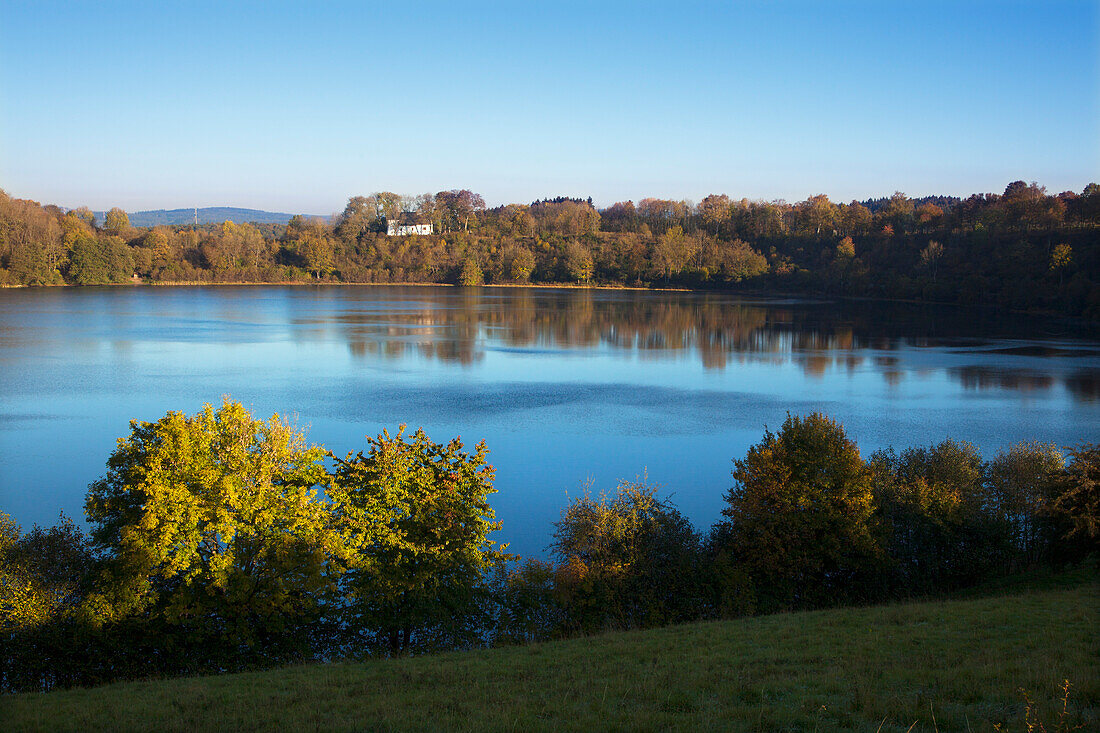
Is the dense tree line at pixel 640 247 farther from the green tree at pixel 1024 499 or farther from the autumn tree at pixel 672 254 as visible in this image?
the green tree at pixel 1024 499

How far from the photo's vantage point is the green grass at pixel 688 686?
7371mm

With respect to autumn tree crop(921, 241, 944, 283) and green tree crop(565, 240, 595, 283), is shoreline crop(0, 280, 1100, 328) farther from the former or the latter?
autumn tree crop(921, 241, 944, 283)

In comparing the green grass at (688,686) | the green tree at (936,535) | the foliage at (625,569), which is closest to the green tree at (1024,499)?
the green tree at (936,535)

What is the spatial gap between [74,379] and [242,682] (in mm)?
35780

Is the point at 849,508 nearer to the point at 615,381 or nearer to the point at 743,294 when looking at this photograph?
the point at 615,381

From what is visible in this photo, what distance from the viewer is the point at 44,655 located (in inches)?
502

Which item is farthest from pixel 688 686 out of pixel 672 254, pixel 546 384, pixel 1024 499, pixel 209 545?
pixel 672 254

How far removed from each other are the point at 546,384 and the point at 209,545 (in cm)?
2766

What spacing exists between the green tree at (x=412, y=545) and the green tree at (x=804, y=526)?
6.24 metres

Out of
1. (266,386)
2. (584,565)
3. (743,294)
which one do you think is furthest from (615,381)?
(743,294)

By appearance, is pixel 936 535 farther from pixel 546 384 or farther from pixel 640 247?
pixel 640 247

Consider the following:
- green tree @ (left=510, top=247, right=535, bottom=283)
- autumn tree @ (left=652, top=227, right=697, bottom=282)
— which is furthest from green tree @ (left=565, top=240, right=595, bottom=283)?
autumn tree @ (left=652, top=227, right=697, bottom=282)

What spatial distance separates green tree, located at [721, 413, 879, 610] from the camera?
57.5 ft

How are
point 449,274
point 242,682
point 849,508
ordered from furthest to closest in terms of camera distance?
point 449,274
point 849,508
point 242,682
